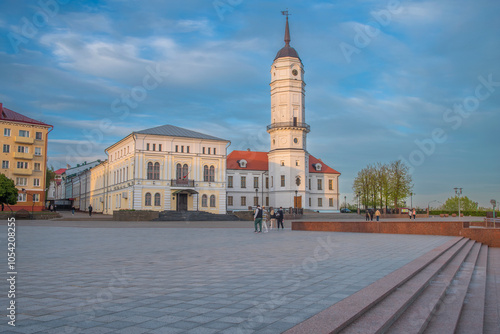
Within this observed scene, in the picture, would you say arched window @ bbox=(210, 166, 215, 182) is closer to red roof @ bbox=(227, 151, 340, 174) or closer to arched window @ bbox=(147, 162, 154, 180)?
arched window @ bbox=(147, 162, 154, 180)

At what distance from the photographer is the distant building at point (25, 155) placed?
59875 millimetres

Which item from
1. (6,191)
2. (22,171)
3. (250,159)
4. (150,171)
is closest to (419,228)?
(150,171)

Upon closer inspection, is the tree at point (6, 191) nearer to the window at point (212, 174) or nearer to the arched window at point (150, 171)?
the arched window at point (150, 171)

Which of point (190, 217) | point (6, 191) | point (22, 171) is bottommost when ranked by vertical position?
point (190, 217)

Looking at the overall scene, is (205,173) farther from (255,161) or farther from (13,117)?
(13,117)

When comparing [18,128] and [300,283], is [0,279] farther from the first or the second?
[18,128]

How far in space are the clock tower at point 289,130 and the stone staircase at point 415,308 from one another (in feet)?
205

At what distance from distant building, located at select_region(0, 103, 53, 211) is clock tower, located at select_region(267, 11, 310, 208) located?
117 feet

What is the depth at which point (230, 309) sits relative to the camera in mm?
5492

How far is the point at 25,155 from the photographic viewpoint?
60750mm

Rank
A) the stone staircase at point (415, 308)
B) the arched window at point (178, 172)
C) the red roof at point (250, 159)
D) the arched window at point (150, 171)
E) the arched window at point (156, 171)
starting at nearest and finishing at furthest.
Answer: the stone staircase at point (415, 308)
the arched window at point (150, 171)
the arched window at point (156, 171)
the arched window at point (178, 172)
the red roof at point (250, 159)

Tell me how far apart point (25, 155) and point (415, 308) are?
211 ft

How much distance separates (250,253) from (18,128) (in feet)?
191

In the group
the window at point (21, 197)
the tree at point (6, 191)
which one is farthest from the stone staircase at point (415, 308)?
the window at point (21, 197)
